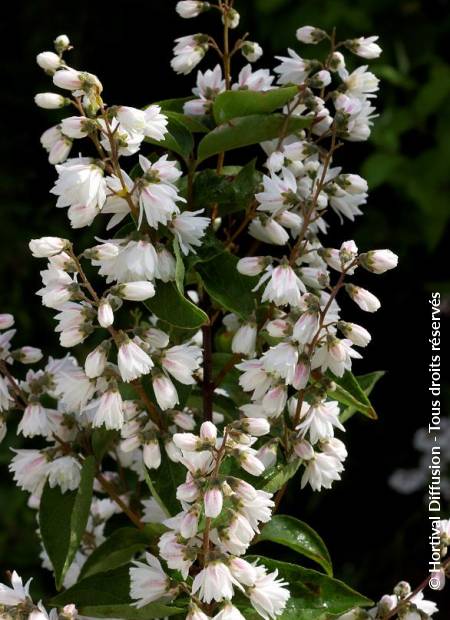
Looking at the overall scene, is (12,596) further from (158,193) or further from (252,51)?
(252,51)

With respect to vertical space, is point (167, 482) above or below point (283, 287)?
below

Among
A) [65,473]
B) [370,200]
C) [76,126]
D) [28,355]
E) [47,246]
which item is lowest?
[370,200]

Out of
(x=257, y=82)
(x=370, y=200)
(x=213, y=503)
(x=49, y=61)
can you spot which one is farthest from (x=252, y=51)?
(x=370, y=200)

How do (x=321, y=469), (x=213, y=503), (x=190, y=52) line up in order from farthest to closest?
1. (x=190, y=52)
2. (x=321, y=469)
3. (x=213, y=503)

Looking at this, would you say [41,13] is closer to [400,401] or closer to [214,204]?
[400,401]

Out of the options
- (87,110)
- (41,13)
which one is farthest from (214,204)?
(41,13)

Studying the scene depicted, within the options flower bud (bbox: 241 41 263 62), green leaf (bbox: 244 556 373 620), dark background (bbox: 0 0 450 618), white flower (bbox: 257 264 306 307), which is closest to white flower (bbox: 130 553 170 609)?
green leaf (bbox: 244 556 373 620)

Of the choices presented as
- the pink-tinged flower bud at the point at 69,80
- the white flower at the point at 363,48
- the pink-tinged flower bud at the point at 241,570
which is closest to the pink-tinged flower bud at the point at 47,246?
the pink-tinged flower bud at the point at 69,80
